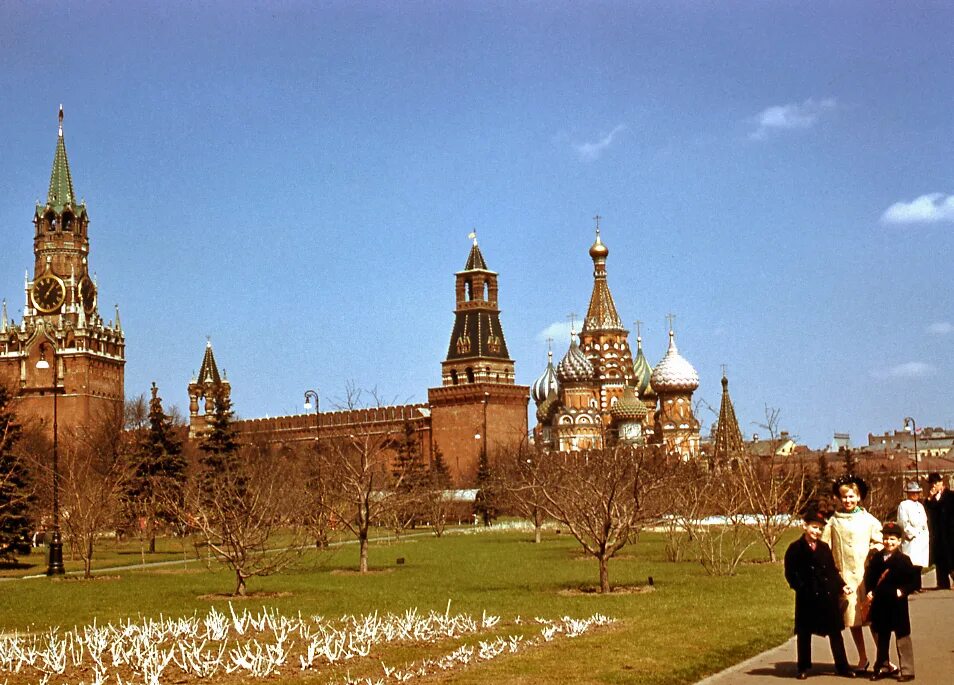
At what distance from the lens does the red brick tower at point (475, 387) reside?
8162 cm

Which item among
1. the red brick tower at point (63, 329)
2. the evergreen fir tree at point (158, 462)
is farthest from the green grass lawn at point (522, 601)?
the red brick tower at point (63, 329)

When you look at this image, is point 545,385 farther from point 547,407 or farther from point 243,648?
point 243,648

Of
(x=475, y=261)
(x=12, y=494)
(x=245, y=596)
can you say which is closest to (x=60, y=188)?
(x=475, y=261)

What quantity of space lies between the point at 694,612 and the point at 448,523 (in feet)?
152

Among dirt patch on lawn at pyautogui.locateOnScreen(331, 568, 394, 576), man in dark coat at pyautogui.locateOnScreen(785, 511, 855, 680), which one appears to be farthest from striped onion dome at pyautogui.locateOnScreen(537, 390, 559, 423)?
man in dark coat at pyautogui.locateOnScreen(785, 511, 855, 680)

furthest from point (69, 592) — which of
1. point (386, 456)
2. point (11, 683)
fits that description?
point (386, 456)

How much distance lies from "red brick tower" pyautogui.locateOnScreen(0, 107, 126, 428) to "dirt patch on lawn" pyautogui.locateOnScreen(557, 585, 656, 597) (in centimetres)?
7712

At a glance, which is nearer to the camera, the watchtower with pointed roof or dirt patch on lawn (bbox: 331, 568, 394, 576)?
dirt patch on lawn (bbox: 331, 568, 394, 576)

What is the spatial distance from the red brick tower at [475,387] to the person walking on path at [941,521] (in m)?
65.6

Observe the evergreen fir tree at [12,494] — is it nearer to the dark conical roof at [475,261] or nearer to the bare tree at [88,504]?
the bare tree at [88,504]

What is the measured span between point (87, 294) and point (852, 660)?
9114cm

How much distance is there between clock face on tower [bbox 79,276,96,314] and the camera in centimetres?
9488

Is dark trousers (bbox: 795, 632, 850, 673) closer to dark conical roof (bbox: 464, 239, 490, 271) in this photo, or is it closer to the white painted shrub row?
the white painted shrub row

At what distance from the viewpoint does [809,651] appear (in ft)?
31.3
